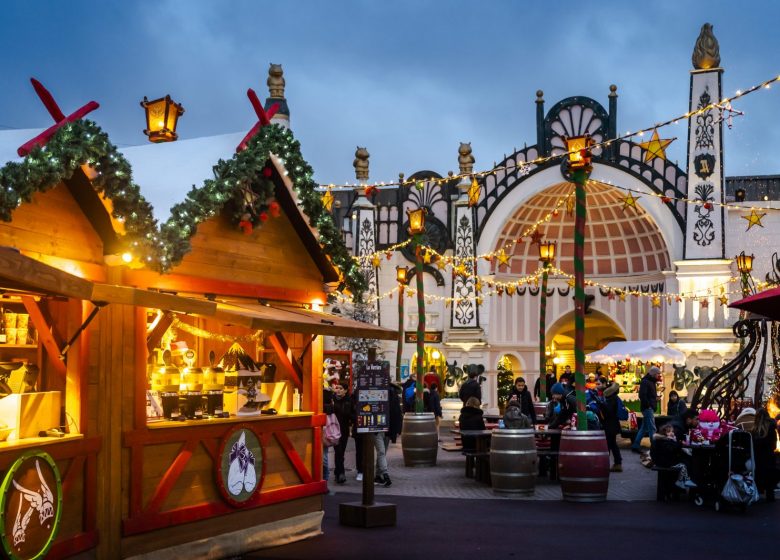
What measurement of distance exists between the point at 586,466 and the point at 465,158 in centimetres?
2111

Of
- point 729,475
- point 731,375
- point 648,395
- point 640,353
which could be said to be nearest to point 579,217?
point 729,475

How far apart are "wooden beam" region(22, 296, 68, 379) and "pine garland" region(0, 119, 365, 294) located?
0.80 meters

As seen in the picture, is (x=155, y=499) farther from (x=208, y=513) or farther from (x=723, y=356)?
(x=723, y=356)

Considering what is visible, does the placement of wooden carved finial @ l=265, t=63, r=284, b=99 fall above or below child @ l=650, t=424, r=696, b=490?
above

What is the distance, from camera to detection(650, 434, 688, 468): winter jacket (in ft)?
44.9

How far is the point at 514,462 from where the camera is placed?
14328mm

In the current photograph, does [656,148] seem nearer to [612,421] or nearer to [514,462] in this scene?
[612,421]

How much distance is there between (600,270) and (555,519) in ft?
76.3

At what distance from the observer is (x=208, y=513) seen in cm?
948

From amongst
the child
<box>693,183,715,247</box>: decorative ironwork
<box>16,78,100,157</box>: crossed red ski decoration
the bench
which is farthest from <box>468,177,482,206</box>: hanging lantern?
<box>16,78,100,157</box>: crossed red ski decoration

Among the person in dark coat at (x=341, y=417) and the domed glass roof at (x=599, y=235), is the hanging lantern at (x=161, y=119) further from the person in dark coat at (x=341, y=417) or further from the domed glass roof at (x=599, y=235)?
the domed glass roof at (x=599, y=235)

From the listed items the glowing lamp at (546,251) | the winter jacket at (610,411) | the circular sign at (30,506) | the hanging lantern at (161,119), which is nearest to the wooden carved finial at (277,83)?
the hanging lantern at (161,119)

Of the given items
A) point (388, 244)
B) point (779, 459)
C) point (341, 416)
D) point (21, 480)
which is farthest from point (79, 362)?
point (388, 244)

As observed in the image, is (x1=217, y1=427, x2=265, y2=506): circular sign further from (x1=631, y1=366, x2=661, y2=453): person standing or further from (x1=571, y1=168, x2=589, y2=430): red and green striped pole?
(x1=631, y1=366, x2=661, y2=453): person standing
